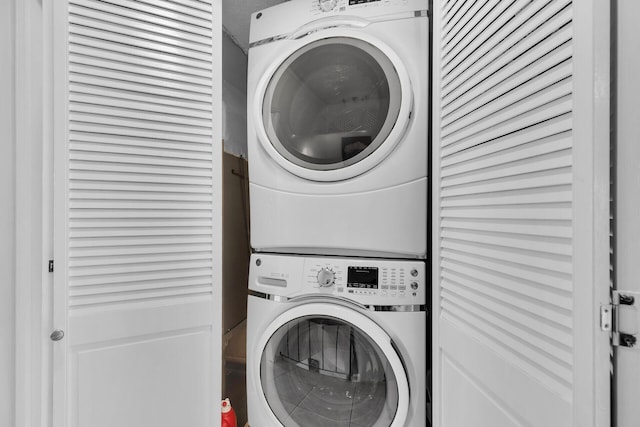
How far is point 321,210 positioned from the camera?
133 centimetres

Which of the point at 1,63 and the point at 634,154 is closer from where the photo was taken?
the point at 634,154

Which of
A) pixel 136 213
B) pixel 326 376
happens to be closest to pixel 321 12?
pixel 136 213

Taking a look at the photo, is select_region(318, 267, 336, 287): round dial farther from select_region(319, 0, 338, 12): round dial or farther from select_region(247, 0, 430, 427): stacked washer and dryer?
select_region(319, 0, 338, 12): round dial

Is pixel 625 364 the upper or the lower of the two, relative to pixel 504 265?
lower

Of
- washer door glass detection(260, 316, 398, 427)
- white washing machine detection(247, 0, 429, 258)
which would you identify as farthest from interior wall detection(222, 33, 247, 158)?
washer door glass detection(260, 316, 398, 427)

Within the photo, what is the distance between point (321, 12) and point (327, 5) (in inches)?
1.5

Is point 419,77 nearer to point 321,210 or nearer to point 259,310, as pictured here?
point 321,210

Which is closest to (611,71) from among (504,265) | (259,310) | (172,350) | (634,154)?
(634,154)

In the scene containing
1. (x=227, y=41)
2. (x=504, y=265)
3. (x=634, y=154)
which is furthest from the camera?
(x=227, y=41)

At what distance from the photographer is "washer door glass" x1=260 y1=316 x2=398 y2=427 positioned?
4.14 ft

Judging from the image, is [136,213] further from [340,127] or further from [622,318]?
[622,318]

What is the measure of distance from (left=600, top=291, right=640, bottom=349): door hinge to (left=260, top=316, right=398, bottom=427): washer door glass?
81cm

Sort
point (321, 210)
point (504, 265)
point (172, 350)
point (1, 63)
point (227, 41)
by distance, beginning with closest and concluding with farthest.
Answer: point (504, 265)
point (1, 63)
point (172, 350)
point (321, 210)
point (227, 41)

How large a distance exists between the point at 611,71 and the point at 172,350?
4.80ft
